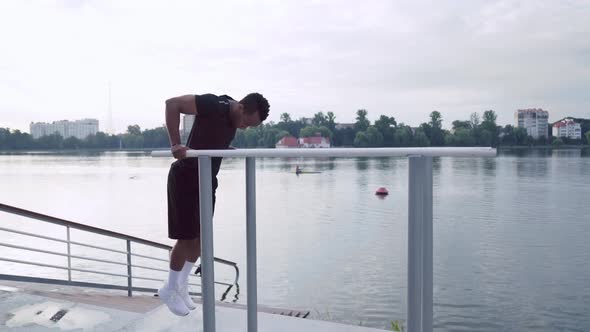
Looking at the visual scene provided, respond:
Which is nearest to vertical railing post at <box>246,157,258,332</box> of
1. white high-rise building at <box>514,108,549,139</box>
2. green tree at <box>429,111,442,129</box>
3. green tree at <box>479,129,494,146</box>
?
green tree at <box>479,129,494,146</box>

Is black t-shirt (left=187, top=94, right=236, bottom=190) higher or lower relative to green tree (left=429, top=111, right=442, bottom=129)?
lower

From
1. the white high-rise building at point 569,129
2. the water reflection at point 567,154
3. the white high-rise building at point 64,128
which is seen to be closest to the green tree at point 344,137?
the water reflection at point 567,154

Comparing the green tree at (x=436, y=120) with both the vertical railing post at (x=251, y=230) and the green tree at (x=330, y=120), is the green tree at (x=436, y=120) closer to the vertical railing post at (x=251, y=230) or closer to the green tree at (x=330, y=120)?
the green tree at (x=330, y=120)

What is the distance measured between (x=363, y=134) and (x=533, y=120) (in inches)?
4305

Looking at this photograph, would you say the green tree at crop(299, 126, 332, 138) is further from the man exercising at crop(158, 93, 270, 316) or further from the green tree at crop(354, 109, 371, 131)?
the man exercising at crop(158, 93, 270, 316)

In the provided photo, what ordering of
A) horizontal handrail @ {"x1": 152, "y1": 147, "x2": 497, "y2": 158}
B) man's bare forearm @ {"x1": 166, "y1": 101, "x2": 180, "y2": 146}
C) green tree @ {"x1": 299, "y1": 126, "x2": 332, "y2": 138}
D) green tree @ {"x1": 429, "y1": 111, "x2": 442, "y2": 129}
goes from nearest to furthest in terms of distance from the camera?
1. horizontal handrail @ {"x1": 152, "y1": 147, "x2": 497, "y2": 158}
2. man's bare forearm @ {"x1": 166, "y1": 101, "x2": 180, "y2": 146}
3. green tree @ {"x1": 299, "y1": 126, "x2": 332, "y2": 138}
4. green tree @ {"x1": 429, "y1": 111, "x2": 442, "y2": 129}

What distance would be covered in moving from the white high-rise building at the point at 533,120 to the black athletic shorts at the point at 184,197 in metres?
198

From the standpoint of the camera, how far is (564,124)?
6683 inches

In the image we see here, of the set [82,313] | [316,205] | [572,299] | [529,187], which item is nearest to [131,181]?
[316,205]

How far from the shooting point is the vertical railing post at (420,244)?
4.89 feet

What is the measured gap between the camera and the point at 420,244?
1.50m

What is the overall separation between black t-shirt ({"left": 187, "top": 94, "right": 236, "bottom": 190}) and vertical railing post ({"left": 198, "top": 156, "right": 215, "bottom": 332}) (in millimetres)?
264

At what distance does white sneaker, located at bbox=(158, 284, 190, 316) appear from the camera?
2.58 m

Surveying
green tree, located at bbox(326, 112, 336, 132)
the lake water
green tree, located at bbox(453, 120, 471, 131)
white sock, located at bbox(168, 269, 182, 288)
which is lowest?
the lake water
